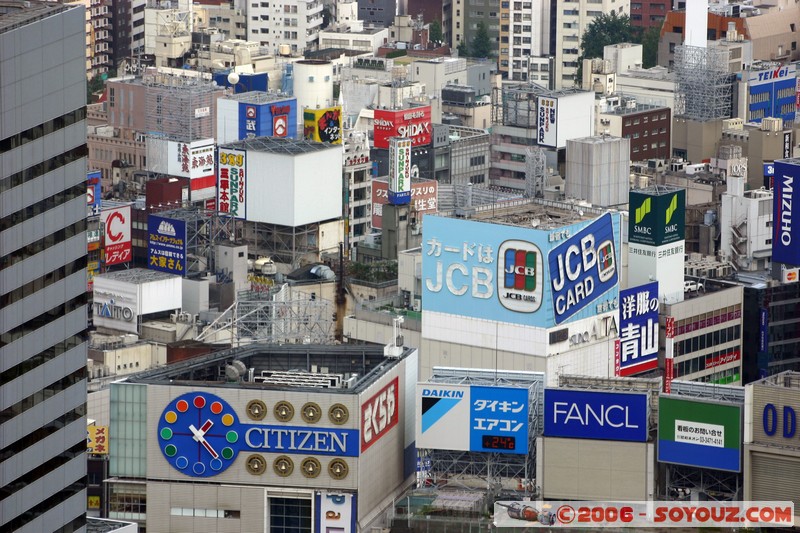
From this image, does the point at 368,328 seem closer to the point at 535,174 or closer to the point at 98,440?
the point at 98,440

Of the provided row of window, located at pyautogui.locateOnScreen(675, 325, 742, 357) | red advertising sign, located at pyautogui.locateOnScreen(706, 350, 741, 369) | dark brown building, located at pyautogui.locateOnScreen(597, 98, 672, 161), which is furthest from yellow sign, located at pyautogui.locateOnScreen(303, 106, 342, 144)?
red advertising sign, located at pyautogui.locateOnScreen(706, 350, 741, 369)

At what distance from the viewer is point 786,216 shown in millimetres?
133125

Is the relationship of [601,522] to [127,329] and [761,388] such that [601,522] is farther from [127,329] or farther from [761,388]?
[127,329]

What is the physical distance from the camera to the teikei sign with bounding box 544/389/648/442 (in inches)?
3912

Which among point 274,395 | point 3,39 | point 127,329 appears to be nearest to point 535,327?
point 274,395

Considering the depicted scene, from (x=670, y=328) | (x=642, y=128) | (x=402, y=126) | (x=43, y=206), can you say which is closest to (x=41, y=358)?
(x=43, y=206)

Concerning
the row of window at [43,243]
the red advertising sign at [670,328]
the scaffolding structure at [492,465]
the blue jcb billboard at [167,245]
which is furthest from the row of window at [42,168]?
the blue jcb billboard at [167,245]

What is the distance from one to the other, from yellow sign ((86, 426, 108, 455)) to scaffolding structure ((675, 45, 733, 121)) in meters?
82.6

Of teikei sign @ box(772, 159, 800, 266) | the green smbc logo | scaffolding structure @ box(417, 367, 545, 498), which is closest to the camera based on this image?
scaffolding structure @ box(417, 367, 545, 498)

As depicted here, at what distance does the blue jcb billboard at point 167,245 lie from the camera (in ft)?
497

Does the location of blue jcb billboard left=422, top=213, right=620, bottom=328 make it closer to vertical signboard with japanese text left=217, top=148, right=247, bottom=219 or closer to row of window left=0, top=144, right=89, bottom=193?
vertical signboard with japanese text left=217, top=148, right=247, bottom=219

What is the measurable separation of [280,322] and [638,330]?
677 inches

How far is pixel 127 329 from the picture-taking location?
5581 inches

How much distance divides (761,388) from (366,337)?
1346 inches
